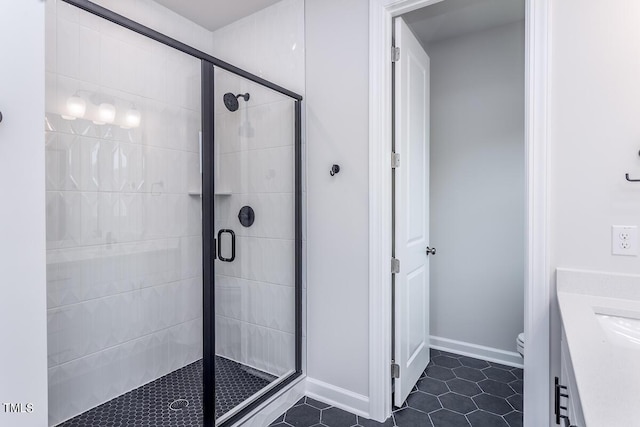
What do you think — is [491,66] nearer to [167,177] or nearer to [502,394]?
[502,394]

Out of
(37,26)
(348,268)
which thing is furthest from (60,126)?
(348,268)

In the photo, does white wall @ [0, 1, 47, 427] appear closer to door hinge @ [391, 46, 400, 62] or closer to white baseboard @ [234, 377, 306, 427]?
white baseboard @ [234, 377, 306, 427]

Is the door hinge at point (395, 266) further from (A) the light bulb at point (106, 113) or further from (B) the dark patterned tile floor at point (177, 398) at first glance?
(A) the light bulb at point (106, 113)

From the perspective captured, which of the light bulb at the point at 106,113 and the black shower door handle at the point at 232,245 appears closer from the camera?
the black shower door handle at the point at 232,245

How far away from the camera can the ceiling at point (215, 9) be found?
2305 millimetres

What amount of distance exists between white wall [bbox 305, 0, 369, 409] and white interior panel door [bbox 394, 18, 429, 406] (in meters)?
0.21

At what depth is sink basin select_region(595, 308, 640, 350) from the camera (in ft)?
3.65

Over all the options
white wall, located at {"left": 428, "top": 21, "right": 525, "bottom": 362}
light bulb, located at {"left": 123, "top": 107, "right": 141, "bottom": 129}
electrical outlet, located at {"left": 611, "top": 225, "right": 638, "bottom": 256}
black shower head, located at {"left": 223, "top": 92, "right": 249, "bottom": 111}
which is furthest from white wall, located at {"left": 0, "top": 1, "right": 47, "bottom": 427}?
white wall, located at {"left": 428, "top": 21, "right": 525, "bottom": 362}

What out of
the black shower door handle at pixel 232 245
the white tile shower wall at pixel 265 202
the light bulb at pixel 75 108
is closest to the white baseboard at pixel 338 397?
the white tile shower wall at pixel 265 202

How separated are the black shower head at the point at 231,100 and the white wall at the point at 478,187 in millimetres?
1749

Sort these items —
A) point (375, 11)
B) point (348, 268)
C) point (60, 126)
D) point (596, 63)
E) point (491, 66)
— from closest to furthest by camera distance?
point (596, 63) < point (60, 126) < point (375, 11) < point (348, 268) < point (491, 66)

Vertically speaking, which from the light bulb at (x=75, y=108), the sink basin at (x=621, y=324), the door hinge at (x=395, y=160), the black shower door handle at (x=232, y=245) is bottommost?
the sink basin at (x=621, y=324)

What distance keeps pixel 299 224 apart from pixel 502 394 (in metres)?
1.71

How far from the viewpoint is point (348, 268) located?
2055 millimetres
